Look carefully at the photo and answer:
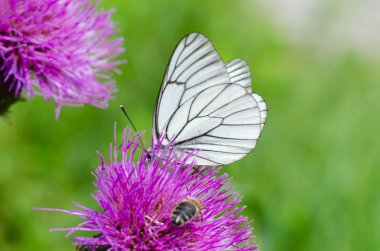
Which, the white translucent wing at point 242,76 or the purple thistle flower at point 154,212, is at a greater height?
the white translucent wing at point 242,76

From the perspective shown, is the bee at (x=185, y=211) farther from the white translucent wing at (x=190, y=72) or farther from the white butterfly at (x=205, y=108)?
the white translucent wing at (x=190, y=72)

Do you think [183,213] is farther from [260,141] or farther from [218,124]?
[260,141]

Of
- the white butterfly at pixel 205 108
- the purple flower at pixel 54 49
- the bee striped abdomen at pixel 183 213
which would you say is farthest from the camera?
the purple flower at pixel 54 49

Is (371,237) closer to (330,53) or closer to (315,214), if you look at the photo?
(315,214)

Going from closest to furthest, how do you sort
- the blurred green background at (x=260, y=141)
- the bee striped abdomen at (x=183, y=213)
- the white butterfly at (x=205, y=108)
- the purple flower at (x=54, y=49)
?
1. the bee striped abdomen at (x=183, y=213)
2. the white butterfly at (x=205, y=108)
3. the purple flower at (x=54, y=49)
4. the blurred green background at (x=260, y=141)

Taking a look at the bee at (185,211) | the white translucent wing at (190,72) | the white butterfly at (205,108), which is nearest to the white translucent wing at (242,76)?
the white butterfly at (205,108)

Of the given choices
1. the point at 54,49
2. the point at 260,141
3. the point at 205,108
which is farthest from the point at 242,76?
the point at 260,141

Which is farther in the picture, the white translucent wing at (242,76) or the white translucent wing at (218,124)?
the white translucent wing at (242,76)

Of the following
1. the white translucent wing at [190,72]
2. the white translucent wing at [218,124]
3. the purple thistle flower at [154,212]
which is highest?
the white translucent wing at [190,72]
